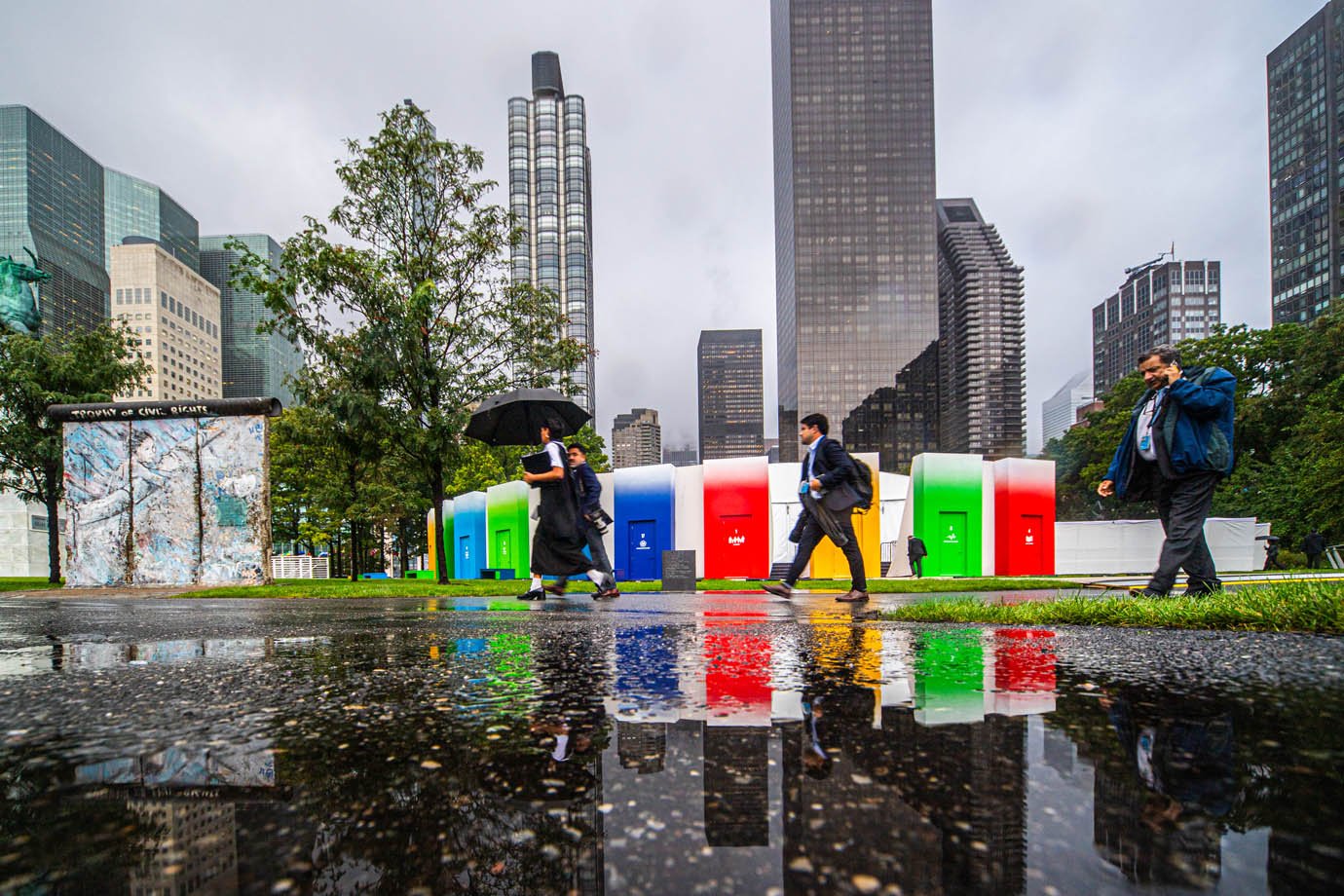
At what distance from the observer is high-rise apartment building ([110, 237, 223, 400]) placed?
114312 millimetres

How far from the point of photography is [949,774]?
121 centimetres

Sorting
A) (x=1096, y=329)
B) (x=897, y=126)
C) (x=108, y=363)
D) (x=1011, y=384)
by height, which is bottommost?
(x=108, y=363)

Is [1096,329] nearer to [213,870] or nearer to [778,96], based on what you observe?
[778,96]

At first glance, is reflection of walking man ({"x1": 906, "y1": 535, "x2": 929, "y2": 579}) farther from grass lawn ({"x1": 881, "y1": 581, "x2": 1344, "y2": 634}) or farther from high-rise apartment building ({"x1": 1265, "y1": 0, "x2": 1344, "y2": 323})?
high-rise apartment building ({"x1": 1265, "y1": 0, "x2": 1344, "y2": 323})

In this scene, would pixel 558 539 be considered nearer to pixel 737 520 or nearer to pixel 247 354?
pixel 737 520

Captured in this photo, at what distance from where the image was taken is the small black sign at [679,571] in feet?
42.2

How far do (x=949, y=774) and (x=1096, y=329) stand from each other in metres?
165

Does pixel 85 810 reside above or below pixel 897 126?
below

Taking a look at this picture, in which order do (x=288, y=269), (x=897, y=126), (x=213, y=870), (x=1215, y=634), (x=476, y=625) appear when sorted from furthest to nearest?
(x=897, y=126)
(x=288, y=269)
(x=476, y=625)
(x=1215, y=634)
(x=213, y=870)

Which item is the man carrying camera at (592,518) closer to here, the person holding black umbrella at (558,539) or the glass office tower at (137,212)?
the person holding black umbrella at (558,539)

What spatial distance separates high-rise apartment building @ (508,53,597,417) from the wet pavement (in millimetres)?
83679

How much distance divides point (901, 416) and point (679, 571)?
332ft

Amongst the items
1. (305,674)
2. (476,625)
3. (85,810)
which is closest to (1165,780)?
(85,810)

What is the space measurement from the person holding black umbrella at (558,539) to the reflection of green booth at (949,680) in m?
5.26
